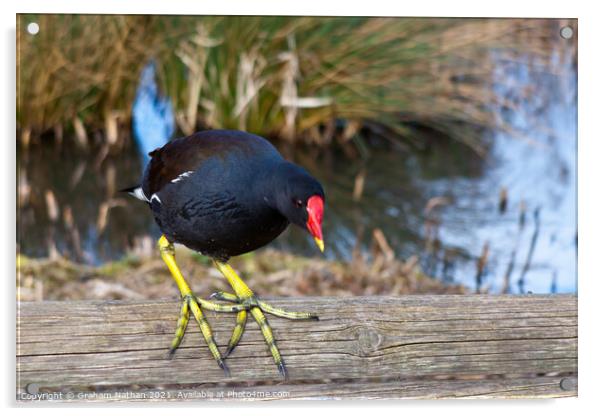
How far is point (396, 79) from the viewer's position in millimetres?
4602

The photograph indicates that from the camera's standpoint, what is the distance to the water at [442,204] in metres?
3.74

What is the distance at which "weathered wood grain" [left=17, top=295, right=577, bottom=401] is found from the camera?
214 centimetres

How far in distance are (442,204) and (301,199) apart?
2.52 metres

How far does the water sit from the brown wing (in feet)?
4.98

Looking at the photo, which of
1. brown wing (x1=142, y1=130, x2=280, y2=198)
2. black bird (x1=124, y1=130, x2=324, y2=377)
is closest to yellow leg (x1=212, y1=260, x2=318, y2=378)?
black bird (x1=124, y1=130, x2=324, y2=377)

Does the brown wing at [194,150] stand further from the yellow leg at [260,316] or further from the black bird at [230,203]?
the yellow leg at [260,316]

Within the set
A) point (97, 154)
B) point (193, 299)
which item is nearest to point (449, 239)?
point (97, 154)

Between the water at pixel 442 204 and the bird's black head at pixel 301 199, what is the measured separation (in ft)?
5.35

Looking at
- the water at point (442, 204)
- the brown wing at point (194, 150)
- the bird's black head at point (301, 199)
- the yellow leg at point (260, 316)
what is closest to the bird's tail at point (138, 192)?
the brown wing at point (194, 150)

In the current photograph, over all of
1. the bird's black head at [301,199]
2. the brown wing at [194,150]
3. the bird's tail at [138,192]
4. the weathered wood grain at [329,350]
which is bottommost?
the weathered wood grain at [329,350]

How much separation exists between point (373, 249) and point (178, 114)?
1.08 metres

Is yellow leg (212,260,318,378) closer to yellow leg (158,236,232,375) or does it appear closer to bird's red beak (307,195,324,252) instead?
yellow leg (158,236,232,375)

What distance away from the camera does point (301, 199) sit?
1.93 m

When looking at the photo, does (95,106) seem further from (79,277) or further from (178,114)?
(79,277)
